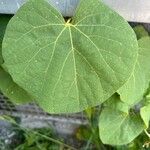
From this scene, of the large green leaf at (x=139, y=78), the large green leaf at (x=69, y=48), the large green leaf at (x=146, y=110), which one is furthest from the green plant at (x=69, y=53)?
the large green leaf at (x=146, y=110)

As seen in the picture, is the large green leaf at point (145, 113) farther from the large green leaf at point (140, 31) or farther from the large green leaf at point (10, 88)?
the large green leaf at point (10, 88)

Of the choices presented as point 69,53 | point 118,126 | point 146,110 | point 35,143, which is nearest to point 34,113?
point 35,143

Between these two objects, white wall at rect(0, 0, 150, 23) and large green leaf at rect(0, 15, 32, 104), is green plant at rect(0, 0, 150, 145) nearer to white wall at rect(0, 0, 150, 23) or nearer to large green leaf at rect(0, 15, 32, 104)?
white wall at rect(0, 0, 150, 23)

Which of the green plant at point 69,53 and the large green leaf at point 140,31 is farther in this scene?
the large green leaf at point 140,31

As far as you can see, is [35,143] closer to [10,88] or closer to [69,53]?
[10,88]

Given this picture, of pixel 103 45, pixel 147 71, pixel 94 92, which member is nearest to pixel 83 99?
pixel 94 92

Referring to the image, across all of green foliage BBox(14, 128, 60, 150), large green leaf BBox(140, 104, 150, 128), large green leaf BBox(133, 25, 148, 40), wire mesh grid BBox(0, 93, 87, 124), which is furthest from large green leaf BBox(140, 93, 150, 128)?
green foliage BBox(14, 128, 60, 150)
